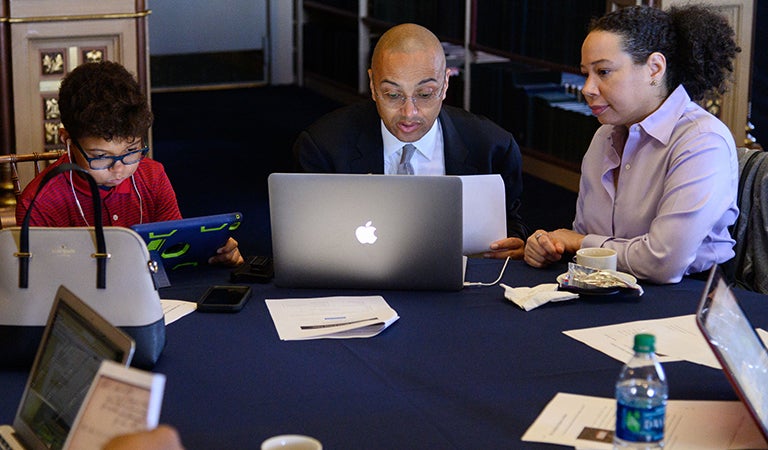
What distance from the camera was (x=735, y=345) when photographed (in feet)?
5.61

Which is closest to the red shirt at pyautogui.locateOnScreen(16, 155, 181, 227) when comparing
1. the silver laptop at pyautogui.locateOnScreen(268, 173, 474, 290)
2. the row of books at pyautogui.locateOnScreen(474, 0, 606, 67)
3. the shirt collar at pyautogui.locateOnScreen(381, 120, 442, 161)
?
the silver laptop at pyautogui.locateOnScreen(268, 173, 474, 290)

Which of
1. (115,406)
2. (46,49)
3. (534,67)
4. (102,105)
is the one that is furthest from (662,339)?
(534,67)

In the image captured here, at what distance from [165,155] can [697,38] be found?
433cm

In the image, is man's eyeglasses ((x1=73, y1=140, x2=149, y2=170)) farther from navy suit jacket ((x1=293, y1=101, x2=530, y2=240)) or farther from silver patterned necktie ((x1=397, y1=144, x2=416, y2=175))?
silver patterned necktie ((x1=397, y1=144, x2=416, y2=175))

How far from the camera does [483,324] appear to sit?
88.3 inches

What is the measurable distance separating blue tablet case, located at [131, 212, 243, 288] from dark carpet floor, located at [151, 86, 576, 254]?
199 centimetres

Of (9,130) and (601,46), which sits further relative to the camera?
(9,130)

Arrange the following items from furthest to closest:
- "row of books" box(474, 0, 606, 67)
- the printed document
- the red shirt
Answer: "row of books" box(474, 0, 606, 67)
the red shirt
the printed document

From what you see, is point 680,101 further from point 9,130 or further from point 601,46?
point 9,130

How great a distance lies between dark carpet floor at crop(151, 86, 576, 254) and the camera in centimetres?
531

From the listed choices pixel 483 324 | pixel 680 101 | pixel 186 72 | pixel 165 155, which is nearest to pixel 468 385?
pixel 483 324

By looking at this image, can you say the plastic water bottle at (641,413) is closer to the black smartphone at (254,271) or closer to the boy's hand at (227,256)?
the black smartphone at (254,271)

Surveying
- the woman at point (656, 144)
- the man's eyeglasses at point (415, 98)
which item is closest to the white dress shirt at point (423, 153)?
the man's eyeglasses at point (415, 98)

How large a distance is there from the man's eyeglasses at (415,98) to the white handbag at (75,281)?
115cm
